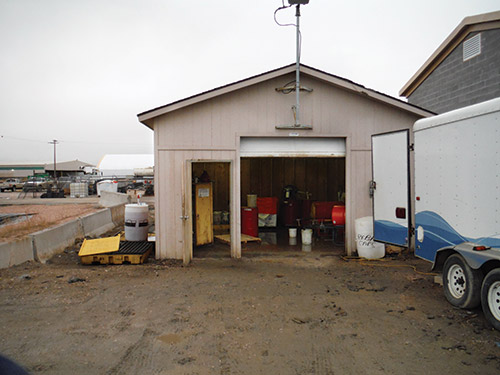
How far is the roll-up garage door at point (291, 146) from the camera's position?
31.0 feet

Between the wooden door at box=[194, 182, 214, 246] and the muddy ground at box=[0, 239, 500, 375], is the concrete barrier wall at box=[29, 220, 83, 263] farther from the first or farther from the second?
the wooden door at box=[194, 182, 214, 246]

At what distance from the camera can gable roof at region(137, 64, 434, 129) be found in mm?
8859

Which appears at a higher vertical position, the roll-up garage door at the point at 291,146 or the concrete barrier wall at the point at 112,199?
the roll-up garage door at the point at 291,146

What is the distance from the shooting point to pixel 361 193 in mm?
9508

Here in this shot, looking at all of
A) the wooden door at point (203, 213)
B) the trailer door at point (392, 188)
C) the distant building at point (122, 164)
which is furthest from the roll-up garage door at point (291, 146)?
the distant building at point (122, 164)

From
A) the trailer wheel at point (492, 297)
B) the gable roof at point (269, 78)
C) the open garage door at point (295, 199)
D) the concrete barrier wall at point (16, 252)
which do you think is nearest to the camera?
the trailer wheel at point (492, 297)

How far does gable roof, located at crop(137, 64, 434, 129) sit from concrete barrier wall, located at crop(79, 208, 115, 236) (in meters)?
4.82

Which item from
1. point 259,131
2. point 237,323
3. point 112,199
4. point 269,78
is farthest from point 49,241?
point 112,199

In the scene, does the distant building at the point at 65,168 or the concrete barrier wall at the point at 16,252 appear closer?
the concrete barrier wall at the point at 16,252

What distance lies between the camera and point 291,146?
9.56 m

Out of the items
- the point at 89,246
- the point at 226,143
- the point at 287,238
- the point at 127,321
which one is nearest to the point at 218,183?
the point at 287,238

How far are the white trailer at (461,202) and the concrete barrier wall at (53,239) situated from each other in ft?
25.8

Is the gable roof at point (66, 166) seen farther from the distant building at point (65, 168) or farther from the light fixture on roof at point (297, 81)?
the light fixture on roof at point (297, 81)

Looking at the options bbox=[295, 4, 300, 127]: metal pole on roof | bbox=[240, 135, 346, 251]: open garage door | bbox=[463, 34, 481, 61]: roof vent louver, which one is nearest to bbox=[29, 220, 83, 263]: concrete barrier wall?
bbox=[240, 135, 346, 251]: open garage door
